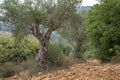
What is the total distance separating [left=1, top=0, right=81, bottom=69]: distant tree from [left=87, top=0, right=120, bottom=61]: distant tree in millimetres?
3282

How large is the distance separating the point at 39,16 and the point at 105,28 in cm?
474

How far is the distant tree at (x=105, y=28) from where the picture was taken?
20.5 metres

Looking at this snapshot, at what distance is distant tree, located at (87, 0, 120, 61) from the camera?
2053 cm

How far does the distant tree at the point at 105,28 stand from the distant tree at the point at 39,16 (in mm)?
3282

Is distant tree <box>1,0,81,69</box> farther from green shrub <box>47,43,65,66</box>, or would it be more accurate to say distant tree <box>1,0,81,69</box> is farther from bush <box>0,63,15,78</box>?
bush <box>0,63,15,78</box>

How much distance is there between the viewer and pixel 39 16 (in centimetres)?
1820

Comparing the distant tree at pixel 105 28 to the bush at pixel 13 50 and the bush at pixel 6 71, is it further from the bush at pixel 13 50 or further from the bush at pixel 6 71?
the bush at pixel 13 50

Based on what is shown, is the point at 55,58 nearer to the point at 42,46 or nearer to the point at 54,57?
the point at 54,57

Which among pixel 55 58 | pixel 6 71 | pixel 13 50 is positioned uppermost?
pixel 13 50

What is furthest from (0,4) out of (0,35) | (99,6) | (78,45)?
(78,45)

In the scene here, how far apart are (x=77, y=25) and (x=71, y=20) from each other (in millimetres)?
572

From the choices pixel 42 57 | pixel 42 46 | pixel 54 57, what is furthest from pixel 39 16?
pixel 54 57

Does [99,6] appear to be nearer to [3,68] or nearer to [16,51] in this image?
[3,68]

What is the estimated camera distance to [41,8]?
18531mm
